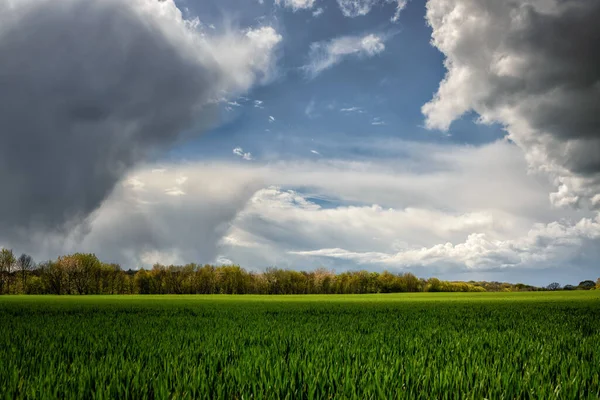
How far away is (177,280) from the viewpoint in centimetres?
15338

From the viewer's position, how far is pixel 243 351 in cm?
848

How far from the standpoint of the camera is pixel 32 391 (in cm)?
509

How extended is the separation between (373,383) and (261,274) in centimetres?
16310

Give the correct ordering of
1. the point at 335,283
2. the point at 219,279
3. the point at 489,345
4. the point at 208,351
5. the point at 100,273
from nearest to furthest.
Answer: the point at 208,351, the point at 489,345, the point at 100,273, the point at 219,279, the point at 335,283

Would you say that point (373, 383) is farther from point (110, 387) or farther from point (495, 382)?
point (110, 387)

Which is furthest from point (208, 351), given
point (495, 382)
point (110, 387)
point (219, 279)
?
point (219, 279)

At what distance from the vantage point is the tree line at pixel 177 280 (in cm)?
13788

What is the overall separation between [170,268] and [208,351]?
539ft

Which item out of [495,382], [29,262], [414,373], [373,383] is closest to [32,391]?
[373,383]

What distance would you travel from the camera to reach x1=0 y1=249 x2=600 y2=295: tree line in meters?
138

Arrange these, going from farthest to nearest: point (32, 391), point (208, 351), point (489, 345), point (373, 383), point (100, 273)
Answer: point (100, 273) < point (489, 345) < point (208, 351) < point (373, 383) < point (32, 391)

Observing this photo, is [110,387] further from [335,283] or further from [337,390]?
[335,283]

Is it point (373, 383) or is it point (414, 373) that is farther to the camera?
point (414, 373)

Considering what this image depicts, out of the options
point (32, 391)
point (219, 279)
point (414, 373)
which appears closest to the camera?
point (32, 391)
